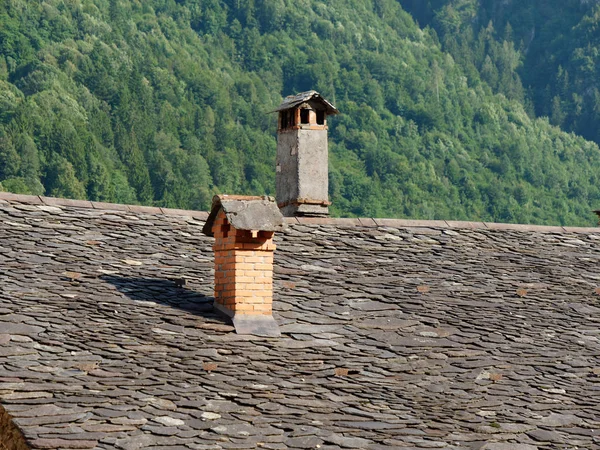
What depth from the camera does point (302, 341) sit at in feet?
50.0

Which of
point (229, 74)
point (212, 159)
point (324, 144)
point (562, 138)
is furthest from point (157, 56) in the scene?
point (324, 144)

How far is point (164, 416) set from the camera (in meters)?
12.6

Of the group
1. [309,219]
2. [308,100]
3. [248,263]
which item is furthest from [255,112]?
[248,263]

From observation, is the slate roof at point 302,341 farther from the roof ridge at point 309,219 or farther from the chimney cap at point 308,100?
the chimney cap at point 308,100

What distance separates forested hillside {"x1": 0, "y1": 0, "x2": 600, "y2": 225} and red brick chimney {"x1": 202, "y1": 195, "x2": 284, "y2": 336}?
217ft

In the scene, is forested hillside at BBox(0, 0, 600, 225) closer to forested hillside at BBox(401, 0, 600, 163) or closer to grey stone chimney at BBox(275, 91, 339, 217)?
forested hillside at BBox(401, 0, 600, 163)

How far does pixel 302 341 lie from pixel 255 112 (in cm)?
11684

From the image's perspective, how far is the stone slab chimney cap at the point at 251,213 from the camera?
1520 cm

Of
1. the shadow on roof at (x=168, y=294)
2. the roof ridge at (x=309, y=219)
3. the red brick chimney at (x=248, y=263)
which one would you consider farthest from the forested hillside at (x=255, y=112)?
the red brick chimney at (x=248, y=263)

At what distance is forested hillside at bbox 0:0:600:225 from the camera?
99500 millimetres

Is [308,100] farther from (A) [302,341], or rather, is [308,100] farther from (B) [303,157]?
(A) [302,341]

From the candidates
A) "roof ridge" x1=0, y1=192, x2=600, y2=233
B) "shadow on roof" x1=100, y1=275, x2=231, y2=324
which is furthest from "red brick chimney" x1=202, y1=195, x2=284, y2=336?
"roof ridge" x1=0, y1=192, x2=600, y2=233

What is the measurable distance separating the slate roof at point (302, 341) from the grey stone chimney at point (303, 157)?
131 cm

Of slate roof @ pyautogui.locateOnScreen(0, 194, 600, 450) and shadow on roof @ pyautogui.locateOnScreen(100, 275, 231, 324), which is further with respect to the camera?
shadow on roof @ pyautogui.locateOnScreen(100, 275, 231, 324)
